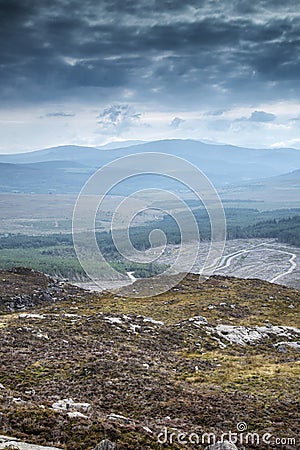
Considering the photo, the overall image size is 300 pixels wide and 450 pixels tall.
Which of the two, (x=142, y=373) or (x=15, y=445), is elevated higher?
(x=15, y=445)

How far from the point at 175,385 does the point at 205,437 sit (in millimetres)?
7484

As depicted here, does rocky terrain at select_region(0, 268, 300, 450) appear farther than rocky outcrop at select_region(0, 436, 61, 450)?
Yes

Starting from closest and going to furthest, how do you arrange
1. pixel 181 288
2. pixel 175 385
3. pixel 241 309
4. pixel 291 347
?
pixel 175 385
pixel 291 347
pixel 241 309
pixel 181 288

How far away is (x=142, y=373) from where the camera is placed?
3008 centimetres

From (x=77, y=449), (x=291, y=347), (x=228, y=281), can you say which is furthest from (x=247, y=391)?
(x=228, y=281)

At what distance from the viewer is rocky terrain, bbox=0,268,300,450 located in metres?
20.5

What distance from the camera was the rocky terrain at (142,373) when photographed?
2055 cm

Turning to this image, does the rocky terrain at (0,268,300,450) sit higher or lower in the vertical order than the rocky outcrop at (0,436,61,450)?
lower

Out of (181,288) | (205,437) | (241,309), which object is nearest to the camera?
(205,437)

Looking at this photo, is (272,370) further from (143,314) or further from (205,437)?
(143,314)

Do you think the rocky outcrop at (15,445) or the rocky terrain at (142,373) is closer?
the rocky outcrop at (15,445)

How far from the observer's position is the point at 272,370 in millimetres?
33688

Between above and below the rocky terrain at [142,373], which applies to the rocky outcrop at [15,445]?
above

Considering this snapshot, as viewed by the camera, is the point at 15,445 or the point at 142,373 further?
the point at 142,373
